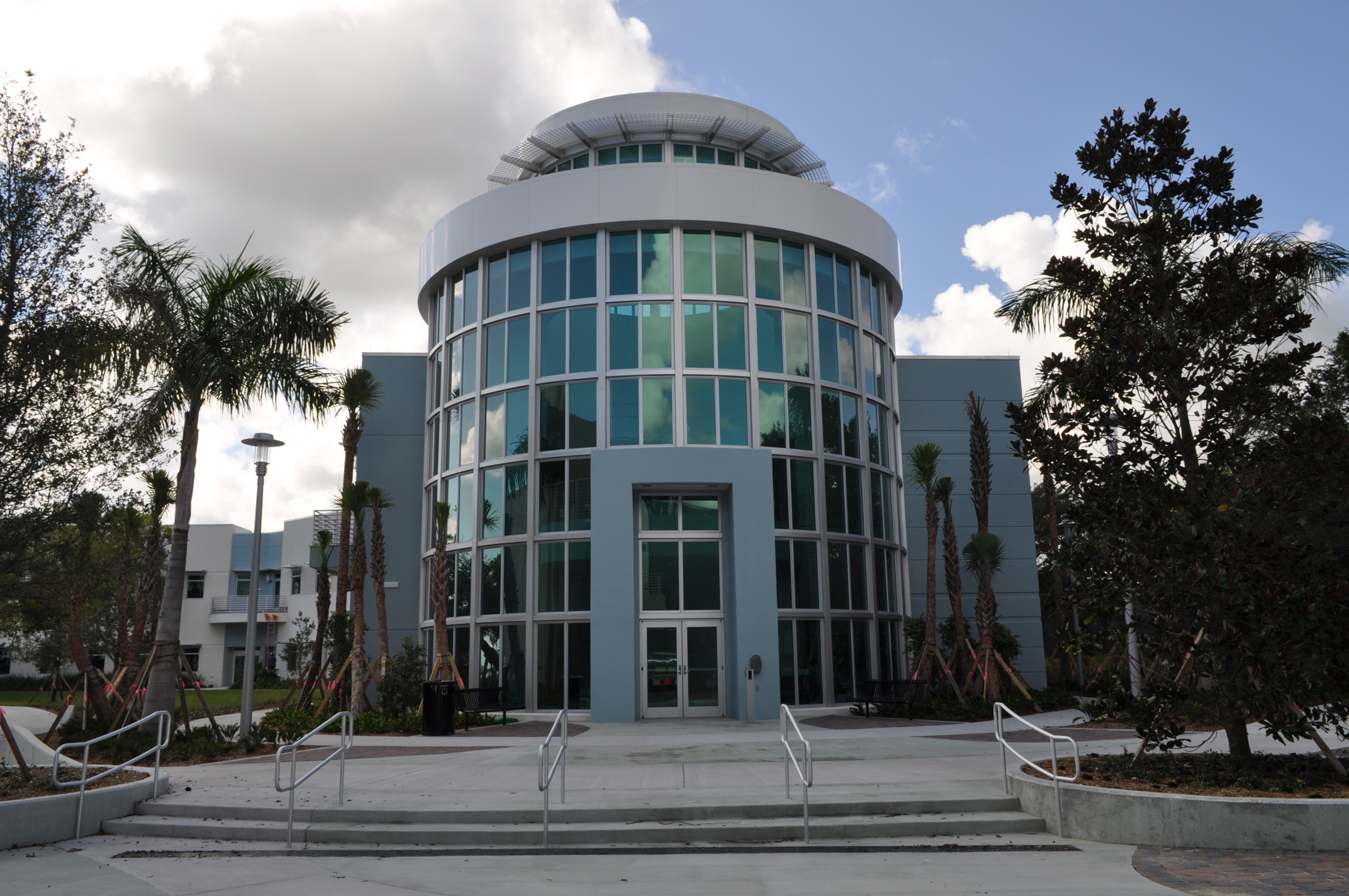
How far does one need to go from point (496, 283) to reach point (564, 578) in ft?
28.0

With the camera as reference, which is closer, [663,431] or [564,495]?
[663,431]

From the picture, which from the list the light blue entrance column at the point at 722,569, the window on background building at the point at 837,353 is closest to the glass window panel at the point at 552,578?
the light blue entrance column at the point at 722,569

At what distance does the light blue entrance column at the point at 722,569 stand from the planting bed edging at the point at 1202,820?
11.8 m

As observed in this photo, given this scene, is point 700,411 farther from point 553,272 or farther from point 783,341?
point 553,272

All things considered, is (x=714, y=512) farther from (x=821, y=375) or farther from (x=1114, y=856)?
(x=1114, y=856)

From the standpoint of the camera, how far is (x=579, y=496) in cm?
2317

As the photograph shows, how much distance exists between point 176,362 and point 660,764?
10.5 m

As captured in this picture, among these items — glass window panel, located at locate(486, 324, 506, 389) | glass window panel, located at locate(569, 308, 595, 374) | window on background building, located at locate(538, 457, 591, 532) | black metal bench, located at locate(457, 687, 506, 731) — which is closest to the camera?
black metal bench, located at locate(457, 687, 506, 731)

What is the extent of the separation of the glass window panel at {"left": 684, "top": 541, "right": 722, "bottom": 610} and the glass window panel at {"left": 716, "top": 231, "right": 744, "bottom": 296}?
668 centimetres

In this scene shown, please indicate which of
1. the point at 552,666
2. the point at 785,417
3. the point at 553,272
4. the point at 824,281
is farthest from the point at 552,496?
the point at 824,281

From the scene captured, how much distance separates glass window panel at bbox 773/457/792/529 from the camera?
23.4 metres

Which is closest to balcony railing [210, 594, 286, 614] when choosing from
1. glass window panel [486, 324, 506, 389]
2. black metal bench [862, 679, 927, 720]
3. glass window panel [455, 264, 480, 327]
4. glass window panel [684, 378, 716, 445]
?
glass window panel [455, 264, 480, 327]

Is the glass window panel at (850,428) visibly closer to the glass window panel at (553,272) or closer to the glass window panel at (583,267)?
the glass window panel at (583,267)

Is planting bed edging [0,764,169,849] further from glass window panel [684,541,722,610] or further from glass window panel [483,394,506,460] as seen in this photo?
glass window panel [483,394,506,460]
